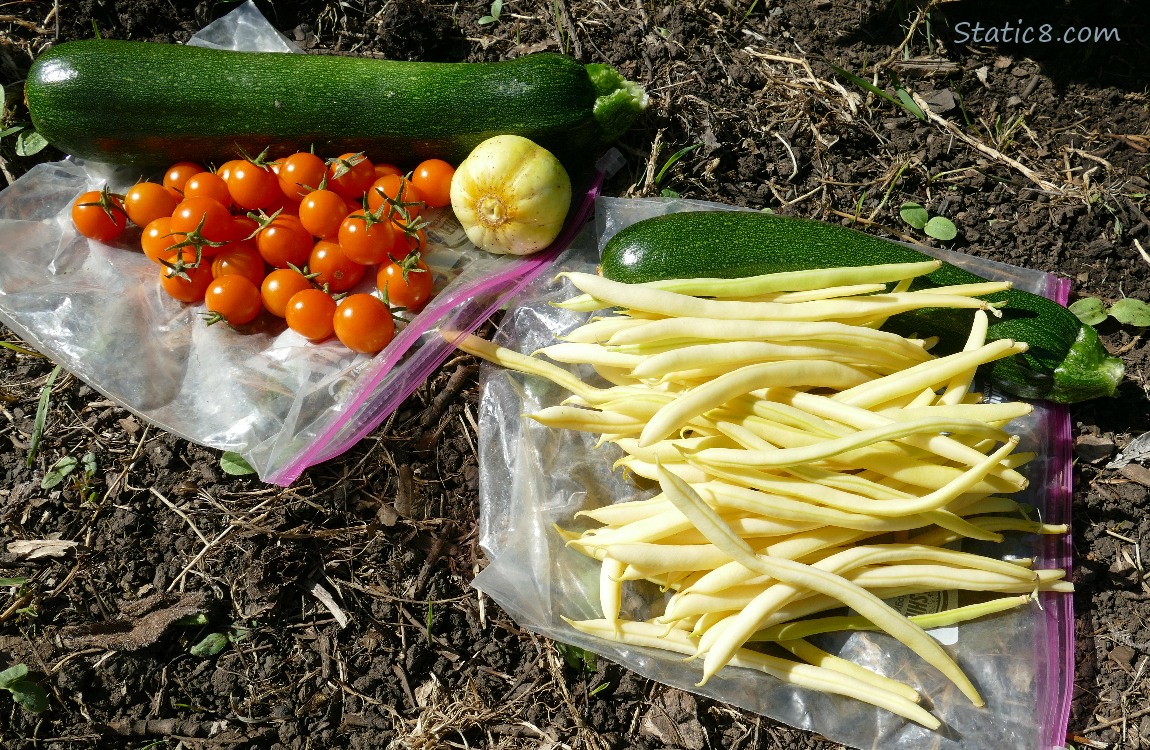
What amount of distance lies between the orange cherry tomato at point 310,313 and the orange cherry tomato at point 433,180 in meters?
0.50

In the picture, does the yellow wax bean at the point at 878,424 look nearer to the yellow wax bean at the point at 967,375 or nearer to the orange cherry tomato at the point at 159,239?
the yellow wax bean at the point at 967,375

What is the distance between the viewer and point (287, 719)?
2.45 meters

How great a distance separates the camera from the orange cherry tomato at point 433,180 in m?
2.77

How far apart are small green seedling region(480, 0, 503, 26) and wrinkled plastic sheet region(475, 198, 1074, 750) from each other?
4.16ft

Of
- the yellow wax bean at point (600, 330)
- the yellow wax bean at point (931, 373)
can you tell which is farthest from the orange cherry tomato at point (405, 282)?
the yellow wax bean at point (931, 373)

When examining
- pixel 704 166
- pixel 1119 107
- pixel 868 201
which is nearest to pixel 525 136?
pixel 704 166

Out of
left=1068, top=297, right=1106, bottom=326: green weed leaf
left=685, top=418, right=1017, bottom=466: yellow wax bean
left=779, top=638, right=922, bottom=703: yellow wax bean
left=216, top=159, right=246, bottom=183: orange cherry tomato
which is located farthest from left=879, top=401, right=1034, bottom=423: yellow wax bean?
left=216, top=159, right=246, bottom=183: orange cherry tomato

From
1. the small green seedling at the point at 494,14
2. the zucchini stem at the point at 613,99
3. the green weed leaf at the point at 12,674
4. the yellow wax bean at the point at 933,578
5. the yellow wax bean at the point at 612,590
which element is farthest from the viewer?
the small green seedling at the point at 494,14

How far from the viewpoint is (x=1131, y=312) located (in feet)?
8.88

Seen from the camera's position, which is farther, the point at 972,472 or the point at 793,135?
the point at 793,135

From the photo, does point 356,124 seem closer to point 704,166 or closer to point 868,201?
point 704,166

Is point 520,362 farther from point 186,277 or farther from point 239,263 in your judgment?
point 186,277

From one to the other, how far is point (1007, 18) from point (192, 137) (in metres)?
3.08

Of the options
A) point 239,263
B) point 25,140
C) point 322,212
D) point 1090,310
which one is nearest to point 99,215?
point 239,263
